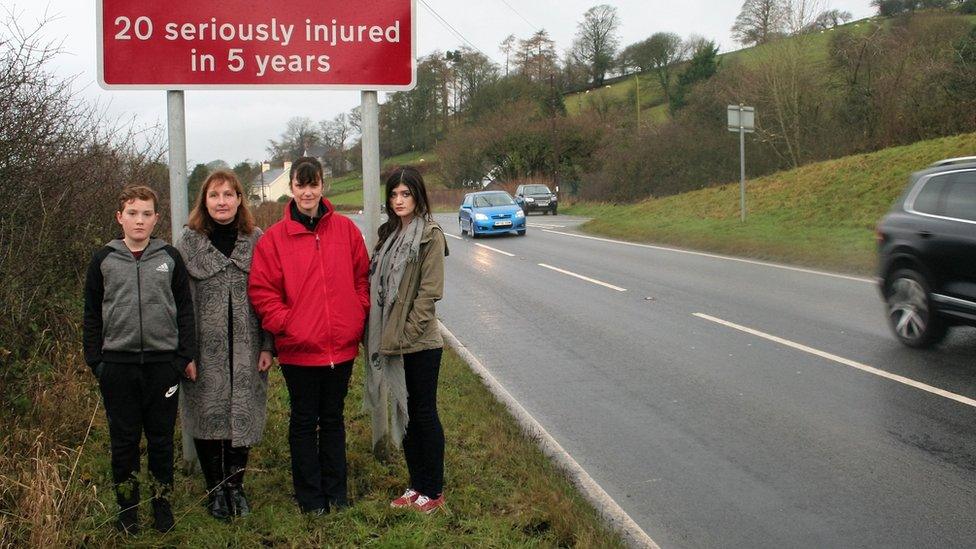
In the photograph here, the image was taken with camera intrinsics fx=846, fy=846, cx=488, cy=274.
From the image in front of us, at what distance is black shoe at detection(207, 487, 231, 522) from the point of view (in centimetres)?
418

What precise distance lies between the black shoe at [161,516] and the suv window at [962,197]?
7.38 m

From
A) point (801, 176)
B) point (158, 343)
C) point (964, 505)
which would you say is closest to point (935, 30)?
point (801, 176)

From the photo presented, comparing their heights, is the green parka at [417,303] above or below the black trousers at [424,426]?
above

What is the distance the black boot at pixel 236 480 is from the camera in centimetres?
424

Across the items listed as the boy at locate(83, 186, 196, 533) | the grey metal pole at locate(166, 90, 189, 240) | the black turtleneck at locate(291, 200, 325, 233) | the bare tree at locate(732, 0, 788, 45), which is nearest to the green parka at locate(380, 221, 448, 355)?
the black turtleneck at locate(291, 200, 325, 233)

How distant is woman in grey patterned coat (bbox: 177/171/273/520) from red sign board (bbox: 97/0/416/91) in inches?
38.5

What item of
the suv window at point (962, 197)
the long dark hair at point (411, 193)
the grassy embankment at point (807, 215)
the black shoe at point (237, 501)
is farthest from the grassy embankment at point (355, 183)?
the black shoe at point (237, 501)

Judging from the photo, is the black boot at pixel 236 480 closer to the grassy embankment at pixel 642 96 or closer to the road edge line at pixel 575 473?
the road edge line at pixel 575 473

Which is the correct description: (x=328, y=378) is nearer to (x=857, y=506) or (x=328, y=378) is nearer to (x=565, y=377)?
(x=857, y=506)

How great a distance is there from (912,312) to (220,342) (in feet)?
23.1

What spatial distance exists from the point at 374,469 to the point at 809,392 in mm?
3889

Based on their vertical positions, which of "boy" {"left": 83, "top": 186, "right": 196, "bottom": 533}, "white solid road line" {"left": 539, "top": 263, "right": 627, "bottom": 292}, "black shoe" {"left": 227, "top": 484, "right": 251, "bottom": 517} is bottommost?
"black shoe" {"left": 227, "top": 484, "right": 251, "bottom": 517}

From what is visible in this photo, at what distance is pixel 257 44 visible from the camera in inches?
193

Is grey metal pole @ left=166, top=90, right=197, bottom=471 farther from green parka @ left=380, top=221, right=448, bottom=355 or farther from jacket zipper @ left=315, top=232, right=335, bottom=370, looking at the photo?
green parka @ left=380, top=221, right=448, bottom=355
